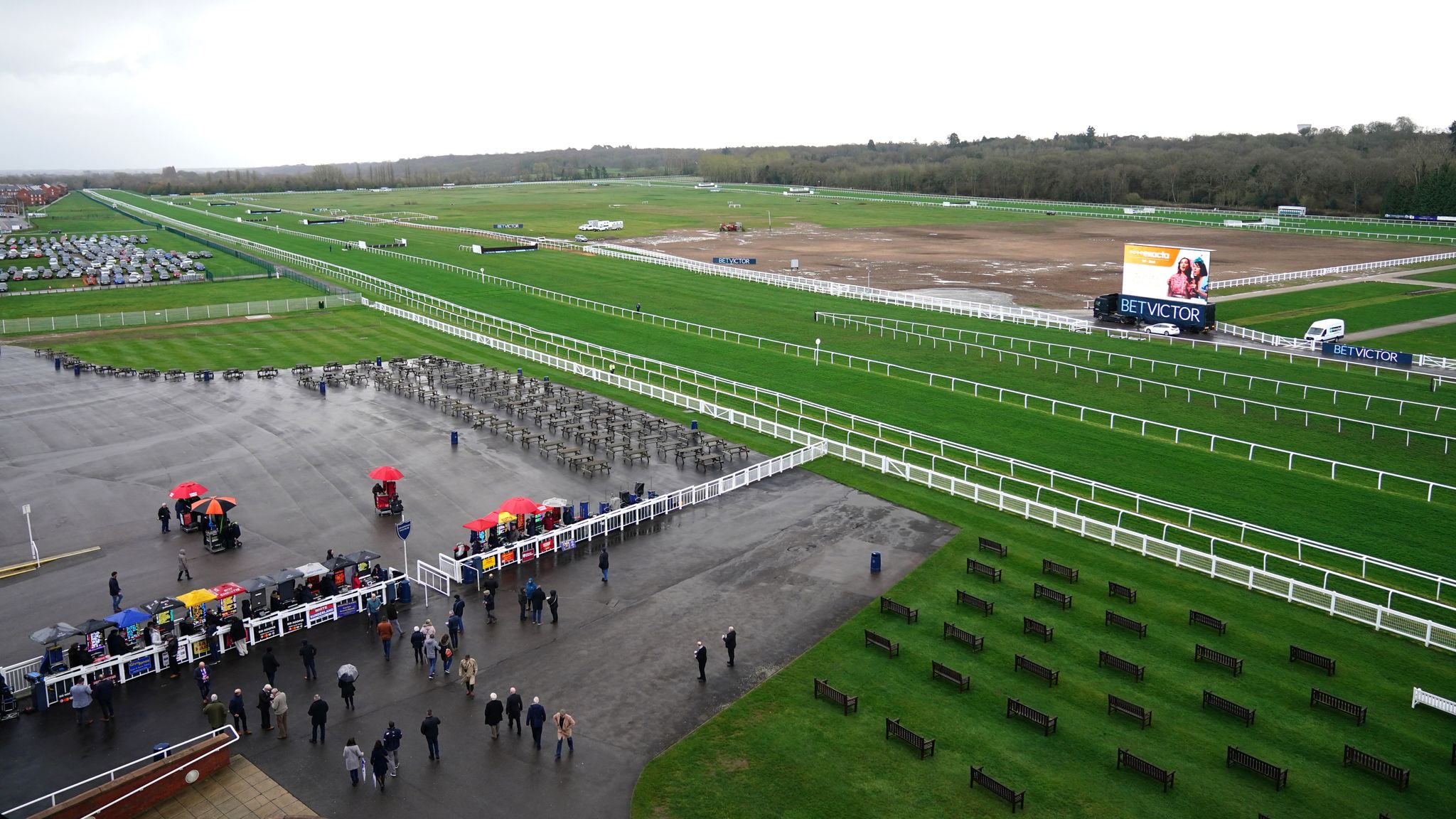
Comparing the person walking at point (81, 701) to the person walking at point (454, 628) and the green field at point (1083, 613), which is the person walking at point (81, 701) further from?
the green field at point (1083, 613)

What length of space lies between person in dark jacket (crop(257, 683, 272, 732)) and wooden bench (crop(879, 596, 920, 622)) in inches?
521

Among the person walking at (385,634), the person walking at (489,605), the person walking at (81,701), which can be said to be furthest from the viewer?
the person walking at (489,605)

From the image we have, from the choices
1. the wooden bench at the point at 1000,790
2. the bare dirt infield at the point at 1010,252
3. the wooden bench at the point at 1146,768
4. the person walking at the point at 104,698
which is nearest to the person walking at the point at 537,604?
the person walking at the point at 104,698

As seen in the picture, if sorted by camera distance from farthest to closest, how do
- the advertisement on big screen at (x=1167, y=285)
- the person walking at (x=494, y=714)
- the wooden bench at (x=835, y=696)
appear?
1. the advertisement on big screen at (x=1167, y=285)
2. the wooden bench at (x=835, y=696)
3. the person walking at (x=494, y=714)

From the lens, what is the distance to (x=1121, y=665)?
67.1 ft

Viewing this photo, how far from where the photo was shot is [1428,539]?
27.8 metres

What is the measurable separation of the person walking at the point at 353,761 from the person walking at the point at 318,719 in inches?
50.4

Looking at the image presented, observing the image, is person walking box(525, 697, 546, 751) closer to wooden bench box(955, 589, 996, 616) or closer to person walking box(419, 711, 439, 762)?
person walking box(419, 711, 439, 762)

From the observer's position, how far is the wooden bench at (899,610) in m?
22.8

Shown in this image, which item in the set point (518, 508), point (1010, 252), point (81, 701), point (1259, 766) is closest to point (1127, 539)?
point (1259, 766)

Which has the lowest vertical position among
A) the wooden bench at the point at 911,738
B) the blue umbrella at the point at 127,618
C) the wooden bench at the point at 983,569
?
the wooden bench at the point at 911,738

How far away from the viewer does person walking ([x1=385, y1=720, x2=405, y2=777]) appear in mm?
17016

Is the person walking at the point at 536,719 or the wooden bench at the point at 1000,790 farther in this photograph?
the person walking at the point at 536,719

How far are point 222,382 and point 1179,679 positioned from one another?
4460 cm
